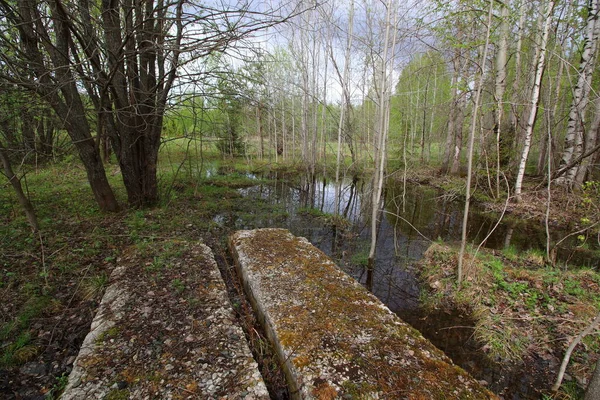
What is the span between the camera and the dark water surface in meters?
2.89

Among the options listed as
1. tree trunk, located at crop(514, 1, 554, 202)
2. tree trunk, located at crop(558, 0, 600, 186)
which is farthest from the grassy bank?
tree trunk, located at crop(514, 1, 554, 202)

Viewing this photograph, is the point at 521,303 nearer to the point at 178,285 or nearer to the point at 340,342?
the point at 340,342

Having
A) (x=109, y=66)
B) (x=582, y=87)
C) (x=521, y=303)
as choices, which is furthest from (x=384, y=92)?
(x=582, y=87)

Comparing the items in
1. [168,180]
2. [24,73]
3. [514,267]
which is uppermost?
[24,73]

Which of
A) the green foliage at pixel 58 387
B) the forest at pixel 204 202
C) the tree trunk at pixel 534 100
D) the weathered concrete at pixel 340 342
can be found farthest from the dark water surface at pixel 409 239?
the green foliage at pixel 58 387

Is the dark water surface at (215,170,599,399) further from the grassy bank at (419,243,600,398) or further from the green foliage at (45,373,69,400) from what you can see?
the green foliage at (45,373,69,400)

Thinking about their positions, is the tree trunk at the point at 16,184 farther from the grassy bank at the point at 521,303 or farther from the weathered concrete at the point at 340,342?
the grassy bank at the point at 521,303

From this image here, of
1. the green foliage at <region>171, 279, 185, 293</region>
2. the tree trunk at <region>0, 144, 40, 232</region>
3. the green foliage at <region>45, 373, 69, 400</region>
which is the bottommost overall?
the green foliage at <region>45, 373, 69, 400</region>

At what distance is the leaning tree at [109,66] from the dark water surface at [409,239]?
7.90 feet

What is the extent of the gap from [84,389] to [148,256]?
203cm

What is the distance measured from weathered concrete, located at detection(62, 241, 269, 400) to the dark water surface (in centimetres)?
253

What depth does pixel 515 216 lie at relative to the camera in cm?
819

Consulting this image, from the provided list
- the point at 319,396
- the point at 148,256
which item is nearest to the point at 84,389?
the point at 319,396

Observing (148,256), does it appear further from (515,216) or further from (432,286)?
(515,216)
